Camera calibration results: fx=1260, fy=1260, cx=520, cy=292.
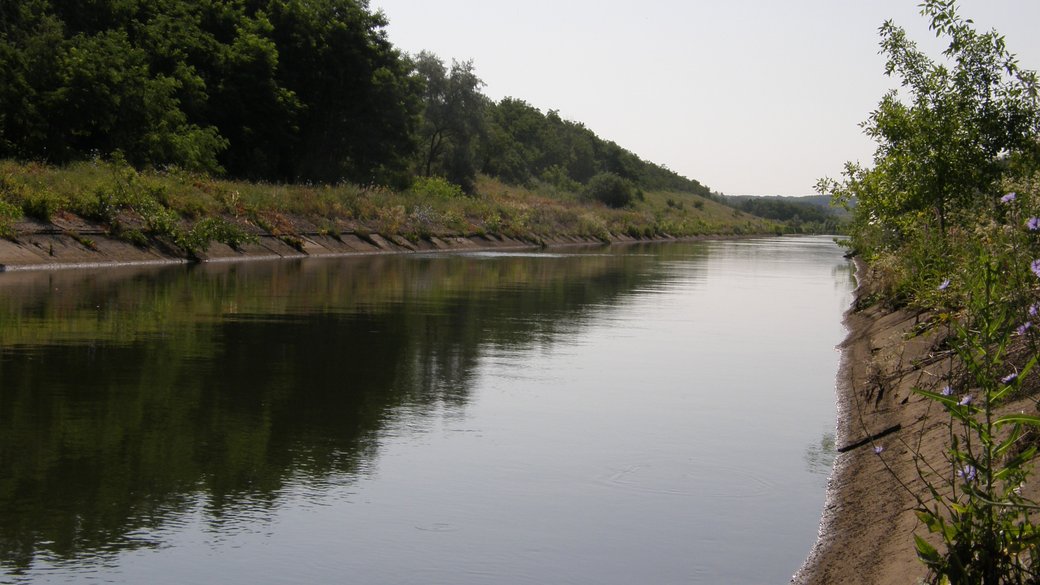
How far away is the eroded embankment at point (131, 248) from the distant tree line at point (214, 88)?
8.49 metres

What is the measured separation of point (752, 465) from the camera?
34.1ft

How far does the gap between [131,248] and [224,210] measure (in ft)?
25.1

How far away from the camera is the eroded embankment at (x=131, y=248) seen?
2967 centimetres

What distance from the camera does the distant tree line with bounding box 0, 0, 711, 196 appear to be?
4662 cm

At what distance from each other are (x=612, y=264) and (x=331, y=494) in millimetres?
39958

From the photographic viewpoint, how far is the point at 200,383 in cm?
1320

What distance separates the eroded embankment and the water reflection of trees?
99.6 inches

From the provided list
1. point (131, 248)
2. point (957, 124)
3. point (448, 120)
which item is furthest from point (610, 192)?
point (957, 124)

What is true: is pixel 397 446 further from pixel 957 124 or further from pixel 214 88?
pixel 214 88

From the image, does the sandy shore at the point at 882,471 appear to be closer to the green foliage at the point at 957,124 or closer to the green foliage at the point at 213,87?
the green foliage at the point at 957,124

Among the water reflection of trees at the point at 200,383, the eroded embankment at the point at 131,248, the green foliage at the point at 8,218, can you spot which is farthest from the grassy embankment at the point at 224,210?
the water reflection of trees at the point at 200,383

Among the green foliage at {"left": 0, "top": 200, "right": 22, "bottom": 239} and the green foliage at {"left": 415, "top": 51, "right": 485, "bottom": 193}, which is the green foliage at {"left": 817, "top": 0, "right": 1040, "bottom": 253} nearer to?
the green foliage at {"left": 0, "top": 200, "right": 22, "bottom": 239}

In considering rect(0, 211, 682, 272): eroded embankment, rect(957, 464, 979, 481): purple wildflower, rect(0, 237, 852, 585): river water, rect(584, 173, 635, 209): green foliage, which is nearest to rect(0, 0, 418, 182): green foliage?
rect(0, 211, 682, 272): eroded embankment

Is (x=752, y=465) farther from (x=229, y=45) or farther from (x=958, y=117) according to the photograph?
(x=229, y=45)
